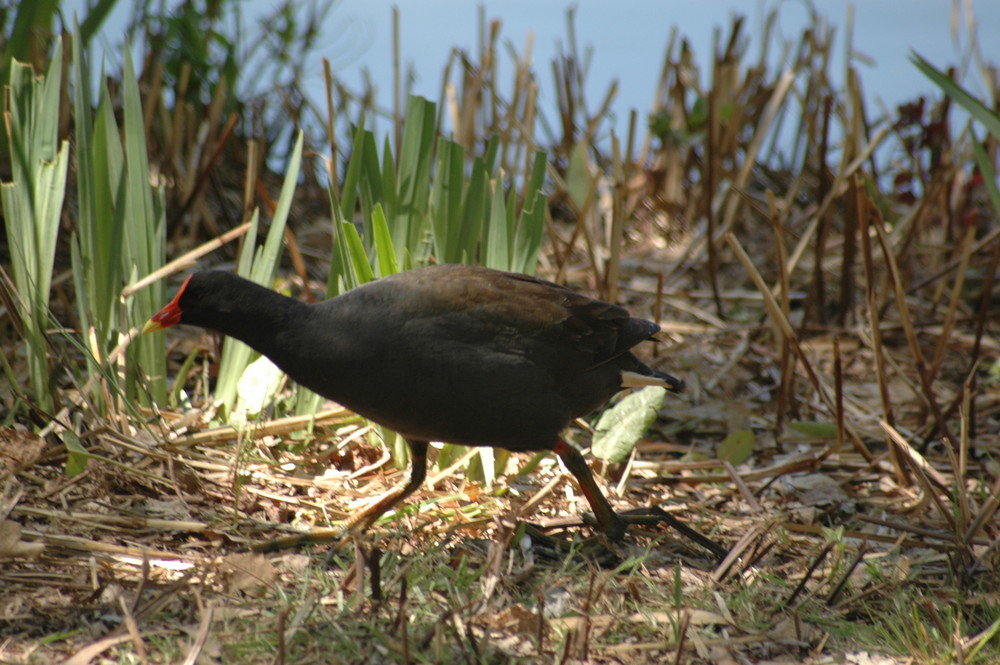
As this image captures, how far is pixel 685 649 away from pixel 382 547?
75 centimetres

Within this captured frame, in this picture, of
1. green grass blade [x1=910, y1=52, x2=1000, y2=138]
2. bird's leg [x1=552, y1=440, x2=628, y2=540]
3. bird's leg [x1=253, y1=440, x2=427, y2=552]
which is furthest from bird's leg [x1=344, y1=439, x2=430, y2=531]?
green grass blade [x1=910, y1=52, x2=1000, y2=138]

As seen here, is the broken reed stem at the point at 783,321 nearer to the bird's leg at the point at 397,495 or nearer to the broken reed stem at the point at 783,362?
the broken reed stem at the point at 783,362

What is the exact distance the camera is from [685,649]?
81.4 inches

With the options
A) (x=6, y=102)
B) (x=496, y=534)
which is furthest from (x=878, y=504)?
(x=6, y=102)

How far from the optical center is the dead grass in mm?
1990

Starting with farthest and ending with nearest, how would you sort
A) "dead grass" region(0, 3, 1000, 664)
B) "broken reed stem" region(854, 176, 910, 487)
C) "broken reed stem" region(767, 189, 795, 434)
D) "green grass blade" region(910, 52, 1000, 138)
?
1. "broken reed stem" region(767, 189, 795, 434)
2. "broken reed stem" region(854, 176, 910, 487)
3. "green grass blade" region(910, 52, 1000, 138)
4. "dead grass" region(0, 3, 1000, 664)

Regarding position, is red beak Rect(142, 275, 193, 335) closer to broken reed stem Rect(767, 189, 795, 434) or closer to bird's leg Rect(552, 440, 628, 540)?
bird's leg Rect(552, 440, 628, 540)

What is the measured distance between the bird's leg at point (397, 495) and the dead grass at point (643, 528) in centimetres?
5

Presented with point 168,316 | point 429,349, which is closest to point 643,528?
point 429,349

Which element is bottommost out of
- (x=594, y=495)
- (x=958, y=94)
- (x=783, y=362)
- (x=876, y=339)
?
(x=594, y=495)

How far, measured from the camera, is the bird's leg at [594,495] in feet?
8.54

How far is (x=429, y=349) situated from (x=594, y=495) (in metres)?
0.60

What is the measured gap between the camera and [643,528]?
2.73 meters

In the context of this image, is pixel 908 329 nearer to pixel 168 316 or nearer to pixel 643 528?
pixel 643 528
